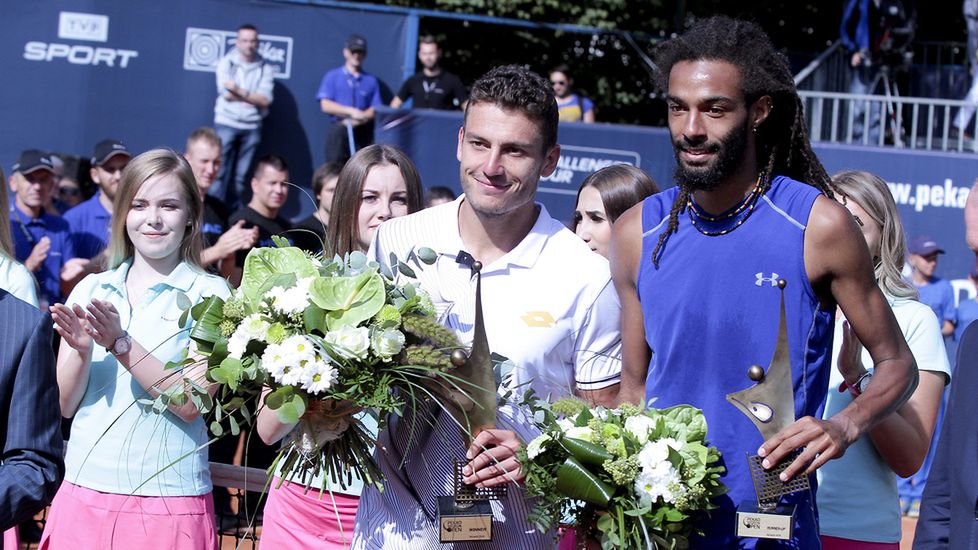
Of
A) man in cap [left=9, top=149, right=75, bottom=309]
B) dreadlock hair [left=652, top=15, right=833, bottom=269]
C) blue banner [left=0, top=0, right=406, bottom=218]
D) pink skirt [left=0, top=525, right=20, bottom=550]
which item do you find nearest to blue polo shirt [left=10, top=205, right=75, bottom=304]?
man in cap [left=9, top=149, right=75, bottom=309]

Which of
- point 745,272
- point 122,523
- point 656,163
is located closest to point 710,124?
point 745,272

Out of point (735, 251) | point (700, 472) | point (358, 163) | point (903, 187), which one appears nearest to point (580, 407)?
point (700, 472)

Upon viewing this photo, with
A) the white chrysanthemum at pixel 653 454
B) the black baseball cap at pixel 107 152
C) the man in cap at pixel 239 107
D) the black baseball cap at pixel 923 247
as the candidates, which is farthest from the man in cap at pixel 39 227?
the black baseball cap at pixel 923 247

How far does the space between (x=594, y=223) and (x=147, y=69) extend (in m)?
7.87

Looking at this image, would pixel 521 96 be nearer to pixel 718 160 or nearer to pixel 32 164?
pixel 718 160

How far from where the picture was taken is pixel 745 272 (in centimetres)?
316

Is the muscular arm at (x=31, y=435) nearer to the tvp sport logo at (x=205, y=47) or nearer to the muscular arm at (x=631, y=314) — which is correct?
the muscular arm at (x=631, y=314)

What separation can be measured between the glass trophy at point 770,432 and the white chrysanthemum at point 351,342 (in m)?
0.98

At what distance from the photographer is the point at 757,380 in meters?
3.04

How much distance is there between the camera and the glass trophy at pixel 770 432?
297 cm

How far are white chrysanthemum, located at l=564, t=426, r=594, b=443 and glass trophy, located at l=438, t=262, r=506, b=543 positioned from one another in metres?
0.26

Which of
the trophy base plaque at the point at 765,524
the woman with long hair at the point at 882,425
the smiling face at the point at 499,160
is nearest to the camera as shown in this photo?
the trophy base plaque at the point at 765,524

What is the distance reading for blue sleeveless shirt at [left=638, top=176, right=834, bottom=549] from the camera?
3.12 meters

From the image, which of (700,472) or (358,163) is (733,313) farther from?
(358,163)
